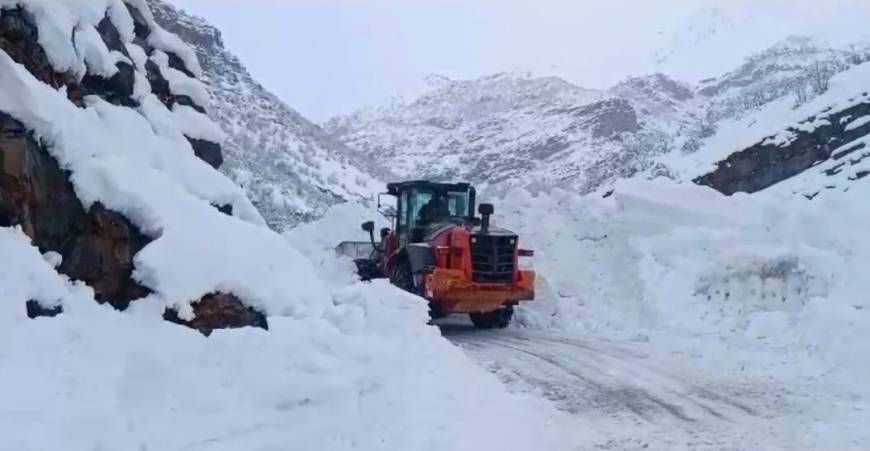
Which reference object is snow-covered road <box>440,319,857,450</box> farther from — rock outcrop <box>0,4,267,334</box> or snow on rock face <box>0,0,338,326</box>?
rock outcrop <box>0,4,267,334</box>

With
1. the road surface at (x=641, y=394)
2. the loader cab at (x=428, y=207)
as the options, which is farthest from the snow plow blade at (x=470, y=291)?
the loader cab at (x=428, y=207)

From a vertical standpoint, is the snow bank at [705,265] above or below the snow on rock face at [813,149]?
below

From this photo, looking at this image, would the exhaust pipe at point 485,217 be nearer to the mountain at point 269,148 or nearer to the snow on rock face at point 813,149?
the snow on rock face at point 813,149

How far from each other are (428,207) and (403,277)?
138cm

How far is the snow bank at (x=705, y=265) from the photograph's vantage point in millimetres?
10609

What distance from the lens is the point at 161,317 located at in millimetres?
6379

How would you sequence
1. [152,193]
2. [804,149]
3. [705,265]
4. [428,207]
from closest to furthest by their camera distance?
[152,193]
[705,265]
[428,207]
[804,149]

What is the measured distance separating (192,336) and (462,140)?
13037cm

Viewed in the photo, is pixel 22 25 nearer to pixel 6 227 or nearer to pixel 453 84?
pixel 6 227

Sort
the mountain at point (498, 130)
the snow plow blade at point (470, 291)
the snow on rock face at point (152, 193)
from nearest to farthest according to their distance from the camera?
the snow on rock face at point (152, 193) → the snow plow blade at point (470, 291) → the mountain at point (498, 130)

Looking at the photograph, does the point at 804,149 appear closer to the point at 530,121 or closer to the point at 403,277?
the point at 403,277

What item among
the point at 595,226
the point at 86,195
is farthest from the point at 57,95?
the point at 595,226

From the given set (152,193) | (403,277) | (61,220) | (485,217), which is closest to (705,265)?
(485,217)

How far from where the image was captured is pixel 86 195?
6855mm
